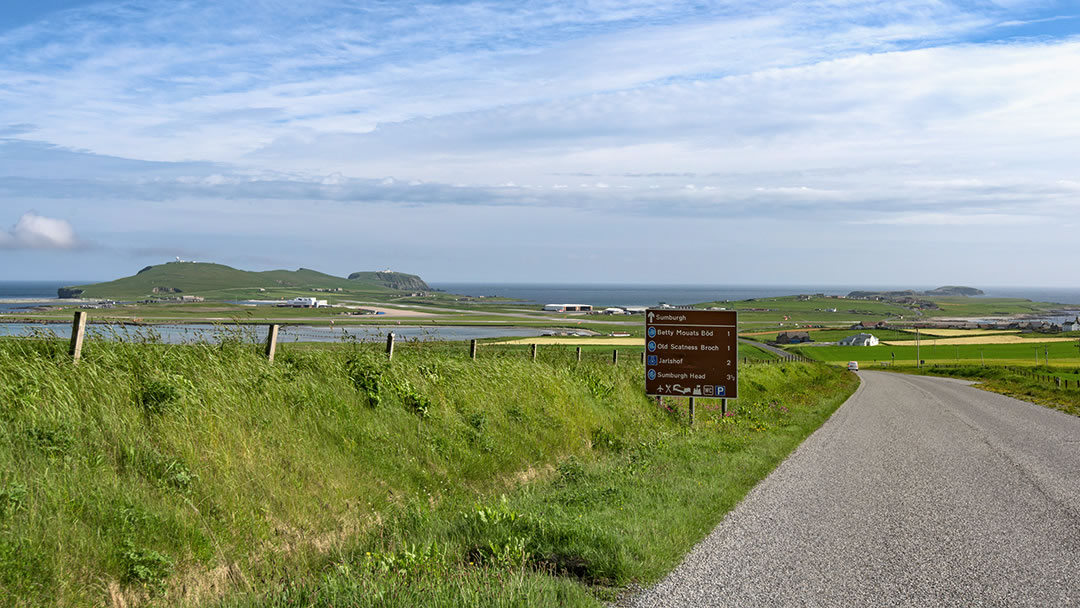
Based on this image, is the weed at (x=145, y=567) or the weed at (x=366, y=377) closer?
the weed at (x=145, y=567)

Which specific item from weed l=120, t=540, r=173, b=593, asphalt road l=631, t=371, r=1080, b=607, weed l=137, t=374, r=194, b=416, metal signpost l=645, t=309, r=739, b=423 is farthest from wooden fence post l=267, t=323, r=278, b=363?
metal signpost l=645, t=309, r=739, b=423

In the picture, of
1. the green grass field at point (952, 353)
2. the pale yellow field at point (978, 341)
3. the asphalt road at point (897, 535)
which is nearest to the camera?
the asphalt road at point (897, 535)

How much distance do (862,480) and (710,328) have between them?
8720mm

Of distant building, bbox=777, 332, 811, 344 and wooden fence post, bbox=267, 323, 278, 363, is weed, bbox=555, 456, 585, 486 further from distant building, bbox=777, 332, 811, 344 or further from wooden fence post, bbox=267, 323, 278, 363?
distant building, bbox=777, 332, 811, 344

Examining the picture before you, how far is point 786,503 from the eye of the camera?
11.8m

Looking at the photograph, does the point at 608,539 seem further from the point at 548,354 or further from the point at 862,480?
the point at 548,354

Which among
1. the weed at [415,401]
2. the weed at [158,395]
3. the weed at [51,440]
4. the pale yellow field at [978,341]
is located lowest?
the pale yellow field at [978,341]

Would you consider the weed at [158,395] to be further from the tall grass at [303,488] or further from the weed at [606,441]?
the weed at [606,441]

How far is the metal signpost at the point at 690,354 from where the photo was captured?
73.7ft

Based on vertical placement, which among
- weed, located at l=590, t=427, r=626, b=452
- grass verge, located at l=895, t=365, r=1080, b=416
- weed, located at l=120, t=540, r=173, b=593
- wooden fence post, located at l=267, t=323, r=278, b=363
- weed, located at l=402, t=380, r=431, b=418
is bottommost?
grass verge, located at l=895, t=365, r=1080, b=416

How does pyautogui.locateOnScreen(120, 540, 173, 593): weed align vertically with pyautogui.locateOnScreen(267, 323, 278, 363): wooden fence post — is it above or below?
below

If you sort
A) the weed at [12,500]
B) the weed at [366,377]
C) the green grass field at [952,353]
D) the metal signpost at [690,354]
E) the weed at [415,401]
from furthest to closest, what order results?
the green grass field at [952,353], the metal signpost at [690,354], the weed at [415,401], the weed at [366,377], the weed at [12,500]

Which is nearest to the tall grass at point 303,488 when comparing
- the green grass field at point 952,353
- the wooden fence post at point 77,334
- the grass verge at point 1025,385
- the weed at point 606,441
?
the wooden fence post at point 77,334

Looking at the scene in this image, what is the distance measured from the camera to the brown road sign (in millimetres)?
22469
